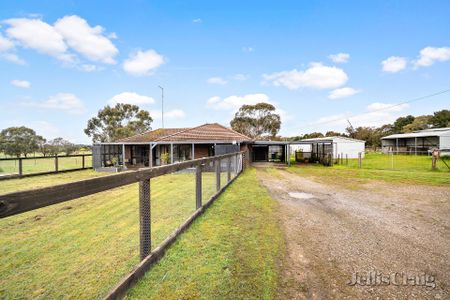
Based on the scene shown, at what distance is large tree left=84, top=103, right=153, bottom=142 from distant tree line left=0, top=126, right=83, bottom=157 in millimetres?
3956

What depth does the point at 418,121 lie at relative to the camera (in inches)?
2041

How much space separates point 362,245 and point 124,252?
3.81m

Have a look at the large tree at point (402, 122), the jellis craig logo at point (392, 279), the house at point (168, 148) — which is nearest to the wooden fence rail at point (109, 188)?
the jellis craig logo at point (392, 279)

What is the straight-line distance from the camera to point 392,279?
A: 2654 millimetres

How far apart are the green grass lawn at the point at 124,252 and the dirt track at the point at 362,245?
0.42 m

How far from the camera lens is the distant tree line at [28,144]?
3604 cm

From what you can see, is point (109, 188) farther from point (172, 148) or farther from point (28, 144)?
point (28, 144)

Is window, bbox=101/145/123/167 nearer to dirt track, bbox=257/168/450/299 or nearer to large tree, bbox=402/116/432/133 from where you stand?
dirt track, bbox=257/168/450/299

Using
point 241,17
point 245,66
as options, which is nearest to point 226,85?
point 245,66

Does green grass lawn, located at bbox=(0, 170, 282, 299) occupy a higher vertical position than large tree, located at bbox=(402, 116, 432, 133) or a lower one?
lower

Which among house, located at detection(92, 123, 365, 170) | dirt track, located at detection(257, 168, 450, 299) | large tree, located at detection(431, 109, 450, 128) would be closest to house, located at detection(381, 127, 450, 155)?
house, located at detection(92, 123, 365, 170)

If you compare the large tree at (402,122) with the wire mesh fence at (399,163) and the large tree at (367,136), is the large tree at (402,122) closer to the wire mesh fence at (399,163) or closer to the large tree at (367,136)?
the large tree at (367,136)

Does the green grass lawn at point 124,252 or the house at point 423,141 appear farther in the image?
the house at point 423,141

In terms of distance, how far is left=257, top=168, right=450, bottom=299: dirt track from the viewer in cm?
246
